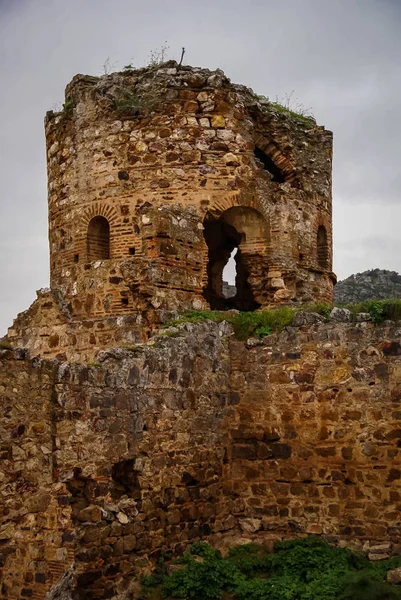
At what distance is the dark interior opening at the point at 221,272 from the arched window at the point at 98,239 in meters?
2.22

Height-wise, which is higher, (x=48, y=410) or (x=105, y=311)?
(x=105, y=311)

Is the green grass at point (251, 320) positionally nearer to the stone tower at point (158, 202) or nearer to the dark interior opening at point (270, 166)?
the stone tower at point (158, 202)

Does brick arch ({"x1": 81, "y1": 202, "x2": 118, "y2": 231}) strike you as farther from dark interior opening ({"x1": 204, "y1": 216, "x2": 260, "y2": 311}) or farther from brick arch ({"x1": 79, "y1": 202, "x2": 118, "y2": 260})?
dark interior opening ({"x1": 204, "y1": 216, "x2": 260, "y2": 311})

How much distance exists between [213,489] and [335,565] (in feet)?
6.38

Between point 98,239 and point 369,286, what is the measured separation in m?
13.2

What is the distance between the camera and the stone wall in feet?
33.7

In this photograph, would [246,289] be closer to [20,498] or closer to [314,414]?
[314,414]

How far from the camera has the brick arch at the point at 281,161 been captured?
1600cm

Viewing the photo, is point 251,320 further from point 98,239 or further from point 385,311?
point 98,239

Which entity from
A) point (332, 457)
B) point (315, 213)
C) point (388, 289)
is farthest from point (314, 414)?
point (388, 289)

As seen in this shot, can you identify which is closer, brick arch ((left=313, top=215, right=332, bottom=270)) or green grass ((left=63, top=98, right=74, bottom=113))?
green grass ((left=63, top=98, right=74, bottom=113))

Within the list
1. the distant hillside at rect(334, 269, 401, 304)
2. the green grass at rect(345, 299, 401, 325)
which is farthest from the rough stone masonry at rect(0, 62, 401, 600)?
the distant hillside at rect(334, 269, 401, 304)

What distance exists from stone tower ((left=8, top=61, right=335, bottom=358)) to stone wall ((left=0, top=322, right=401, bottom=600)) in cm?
181

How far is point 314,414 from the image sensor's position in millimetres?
12617
